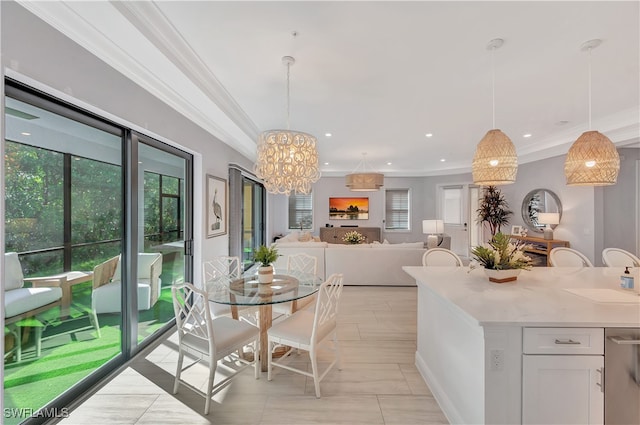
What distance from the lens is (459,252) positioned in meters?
8.49

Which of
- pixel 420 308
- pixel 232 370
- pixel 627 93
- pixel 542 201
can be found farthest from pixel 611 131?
pixel 232 370

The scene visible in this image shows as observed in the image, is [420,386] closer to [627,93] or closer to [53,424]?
[53,424]

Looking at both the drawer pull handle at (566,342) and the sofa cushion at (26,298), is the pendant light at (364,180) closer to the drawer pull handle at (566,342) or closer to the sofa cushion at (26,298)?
the drawer pull handle at (566,342)

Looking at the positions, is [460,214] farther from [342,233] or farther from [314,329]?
[314,329]

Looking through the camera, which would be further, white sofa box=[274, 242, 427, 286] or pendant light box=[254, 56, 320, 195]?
white sofa box=[274, 242, 427, 286]

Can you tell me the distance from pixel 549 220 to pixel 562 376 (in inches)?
205

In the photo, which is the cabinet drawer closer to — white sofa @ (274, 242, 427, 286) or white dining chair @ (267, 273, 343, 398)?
white dining chair @ (267, 273, 343, 398)

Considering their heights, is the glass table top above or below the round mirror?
below

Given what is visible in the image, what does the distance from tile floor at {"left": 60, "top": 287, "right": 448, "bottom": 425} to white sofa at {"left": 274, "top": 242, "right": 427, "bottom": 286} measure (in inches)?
87.4

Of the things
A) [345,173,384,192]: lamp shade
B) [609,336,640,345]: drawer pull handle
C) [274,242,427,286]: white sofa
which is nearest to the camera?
[609,336,640,345]: drawer pull handle

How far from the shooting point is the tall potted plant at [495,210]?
23.0 ft

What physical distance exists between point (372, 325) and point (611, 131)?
4.91 meters

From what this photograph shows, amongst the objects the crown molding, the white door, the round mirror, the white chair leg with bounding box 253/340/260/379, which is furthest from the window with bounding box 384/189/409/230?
the white chair leg with bounding box 253/340/260/379

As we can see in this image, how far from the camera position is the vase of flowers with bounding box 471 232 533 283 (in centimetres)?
220
